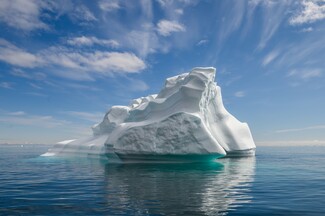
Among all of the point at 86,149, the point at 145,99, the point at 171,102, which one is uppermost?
the point at 145,99

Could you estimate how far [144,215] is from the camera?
830 cm

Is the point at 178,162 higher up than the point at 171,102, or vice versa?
the point at 171,102

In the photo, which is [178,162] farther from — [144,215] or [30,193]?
[144,215]

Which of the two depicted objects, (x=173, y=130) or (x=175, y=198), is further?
(x=173, y=130)

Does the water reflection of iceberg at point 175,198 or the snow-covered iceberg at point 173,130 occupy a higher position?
the snow-covered iceberg at point 173,130

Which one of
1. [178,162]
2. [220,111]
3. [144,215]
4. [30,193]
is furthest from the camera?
[220,111]

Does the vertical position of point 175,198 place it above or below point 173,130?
below

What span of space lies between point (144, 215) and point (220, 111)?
32.7m

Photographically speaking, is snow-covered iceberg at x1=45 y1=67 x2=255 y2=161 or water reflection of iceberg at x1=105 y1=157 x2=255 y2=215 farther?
snow-covered iceberg at x1=45 y1=67 x2=255 y2=161

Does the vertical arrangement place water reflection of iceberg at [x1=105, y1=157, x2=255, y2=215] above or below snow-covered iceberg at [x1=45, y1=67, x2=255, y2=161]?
below

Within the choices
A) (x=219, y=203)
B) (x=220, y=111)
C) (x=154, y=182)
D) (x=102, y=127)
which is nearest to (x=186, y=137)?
(x=154, y=182)

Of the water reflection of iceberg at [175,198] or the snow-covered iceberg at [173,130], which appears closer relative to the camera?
the water reflection of iceberg at [175,198]

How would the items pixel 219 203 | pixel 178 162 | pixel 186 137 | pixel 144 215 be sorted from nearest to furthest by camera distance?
pixel 144 215 → pixel 219 203 → pixel 186 137 → pixel 178 162

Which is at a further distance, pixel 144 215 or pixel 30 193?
pixel 30 193
